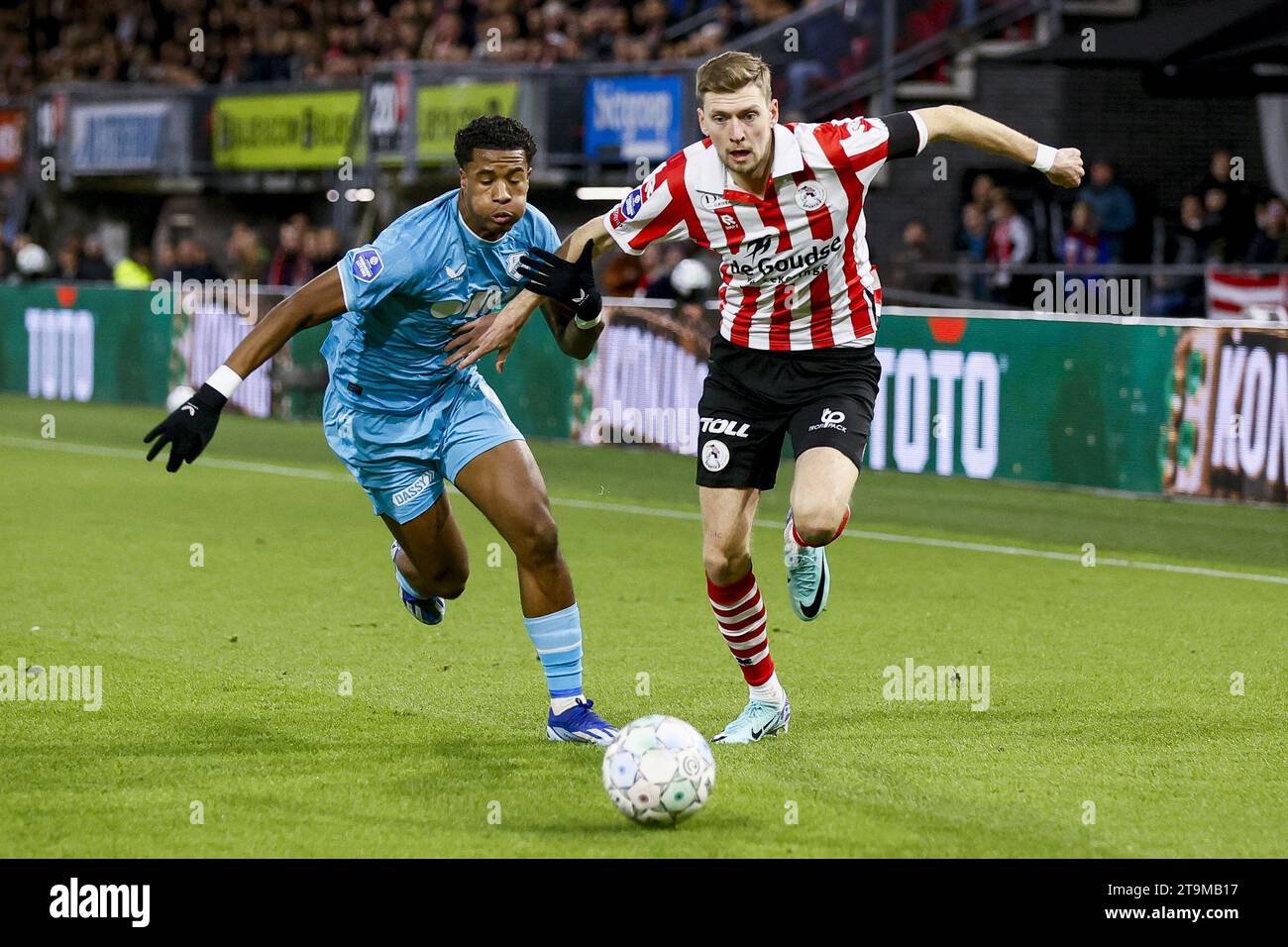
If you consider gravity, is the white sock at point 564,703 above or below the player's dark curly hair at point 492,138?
below

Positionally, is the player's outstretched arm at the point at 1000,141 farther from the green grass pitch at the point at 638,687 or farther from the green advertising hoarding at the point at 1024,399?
the green advertising hoarding at the point at 1024,399

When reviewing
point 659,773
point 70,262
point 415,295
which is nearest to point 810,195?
point 415,295

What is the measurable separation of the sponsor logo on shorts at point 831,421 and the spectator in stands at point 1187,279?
1021 centimetres

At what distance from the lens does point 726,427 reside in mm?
6422

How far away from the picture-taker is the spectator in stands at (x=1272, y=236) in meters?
15.6

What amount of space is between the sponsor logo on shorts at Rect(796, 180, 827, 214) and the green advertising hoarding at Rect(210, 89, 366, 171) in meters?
17.9

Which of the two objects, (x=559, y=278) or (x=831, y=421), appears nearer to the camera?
(x=559, y=278)

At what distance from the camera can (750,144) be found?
5.98 m

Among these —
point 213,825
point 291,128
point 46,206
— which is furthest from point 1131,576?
point 46,206

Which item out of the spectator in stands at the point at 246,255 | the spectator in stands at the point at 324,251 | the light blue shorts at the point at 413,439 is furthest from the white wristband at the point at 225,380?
the spectator in stands at the point at 246,255

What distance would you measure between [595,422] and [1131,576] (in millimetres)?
7325

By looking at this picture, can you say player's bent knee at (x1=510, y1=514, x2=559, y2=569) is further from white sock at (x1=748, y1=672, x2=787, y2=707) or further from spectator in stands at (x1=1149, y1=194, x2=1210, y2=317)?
spectator in stands at (x1=1149, y1=194, x2=1210, y2=317)

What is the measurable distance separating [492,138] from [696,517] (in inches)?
263

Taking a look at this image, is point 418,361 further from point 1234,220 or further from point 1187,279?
point 1234,220
